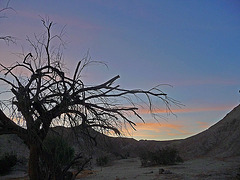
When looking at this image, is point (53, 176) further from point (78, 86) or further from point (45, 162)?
point (78, 86)

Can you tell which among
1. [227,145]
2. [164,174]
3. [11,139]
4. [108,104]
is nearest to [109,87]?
[108,104]

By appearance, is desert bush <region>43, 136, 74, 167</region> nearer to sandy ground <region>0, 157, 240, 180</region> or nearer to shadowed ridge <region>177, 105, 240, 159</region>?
sandy ground <region>0, 157, 240, 180</region>

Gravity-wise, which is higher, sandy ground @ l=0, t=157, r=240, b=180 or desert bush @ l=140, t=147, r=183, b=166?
desert bush @ l=140, t=147, r=183, b=166

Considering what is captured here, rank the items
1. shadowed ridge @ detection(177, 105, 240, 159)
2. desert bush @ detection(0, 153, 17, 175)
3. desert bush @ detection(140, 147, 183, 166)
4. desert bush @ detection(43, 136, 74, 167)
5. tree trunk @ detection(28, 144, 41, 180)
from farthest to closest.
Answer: shadowed ridge @ detection(177, 105, 240, 159) → desert bush @ detection(140, 147, 183, 166) → desert bush @ detection(0, 153, 17, 175) → tree trunk @ detection(28, 144, 41, 180) → desert bush @ detection(43, 136, 74, 167)

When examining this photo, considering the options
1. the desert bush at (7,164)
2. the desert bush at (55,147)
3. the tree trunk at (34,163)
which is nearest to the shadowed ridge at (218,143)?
the desert bush at (7,164)

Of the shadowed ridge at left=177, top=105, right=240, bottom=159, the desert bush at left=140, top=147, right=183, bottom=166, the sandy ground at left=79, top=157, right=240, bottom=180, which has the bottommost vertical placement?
the sandy ground at left=79, top=157, right=240, bottom=180

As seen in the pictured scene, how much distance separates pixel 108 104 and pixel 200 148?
32.5 metres

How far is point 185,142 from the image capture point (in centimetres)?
4334

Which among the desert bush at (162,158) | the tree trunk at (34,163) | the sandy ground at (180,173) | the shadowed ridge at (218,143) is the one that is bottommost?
the sandy ground at (180,173)

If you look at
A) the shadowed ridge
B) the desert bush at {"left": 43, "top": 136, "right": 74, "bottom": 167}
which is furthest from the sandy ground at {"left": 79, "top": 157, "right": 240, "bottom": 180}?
the shadowed ridge

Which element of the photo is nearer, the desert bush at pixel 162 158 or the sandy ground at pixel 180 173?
the sandy ground at pixel 180 173

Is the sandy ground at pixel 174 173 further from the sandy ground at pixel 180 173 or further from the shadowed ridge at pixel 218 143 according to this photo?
the shadowed ridge at pixel 218 143

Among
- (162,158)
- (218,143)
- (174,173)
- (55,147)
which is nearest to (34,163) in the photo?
(55,147)

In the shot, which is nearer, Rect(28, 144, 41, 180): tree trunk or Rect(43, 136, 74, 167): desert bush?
Rect(43, 136, 74, 167): desert bush
